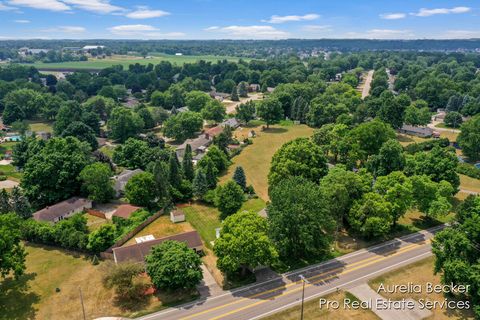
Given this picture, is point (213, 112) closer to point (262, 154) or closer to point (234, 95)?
point (262, 154)

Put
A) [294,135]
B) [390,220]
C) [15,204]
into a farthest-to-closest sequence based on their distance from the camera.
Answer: [294,135]
[15,204]
[390,220]

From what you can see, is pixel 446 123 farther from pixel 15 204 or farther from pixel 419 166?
pixel 15 204

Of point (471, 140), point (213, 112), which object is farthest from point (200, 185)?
point (471, 140)

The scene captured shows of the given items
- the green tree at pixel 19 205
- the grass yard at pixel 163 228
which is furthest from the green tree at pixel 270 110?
the green tree at pixel 19 205

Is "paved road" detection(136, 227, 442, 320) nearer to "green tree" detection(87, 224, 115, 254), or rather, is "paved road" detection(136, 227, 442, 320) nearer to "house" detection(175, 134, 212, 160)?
"green tree" detection(87, 224, 115, 254)

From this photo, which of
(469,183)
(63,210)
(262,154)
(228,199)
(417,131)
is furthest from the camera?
(417,131)

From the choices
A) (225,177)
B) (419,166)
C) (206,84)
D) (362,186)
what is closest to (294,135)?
(225,177)

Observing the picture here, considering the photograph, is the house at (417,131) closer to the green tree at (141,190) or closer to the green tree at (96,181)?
the green tree at (141,190)
